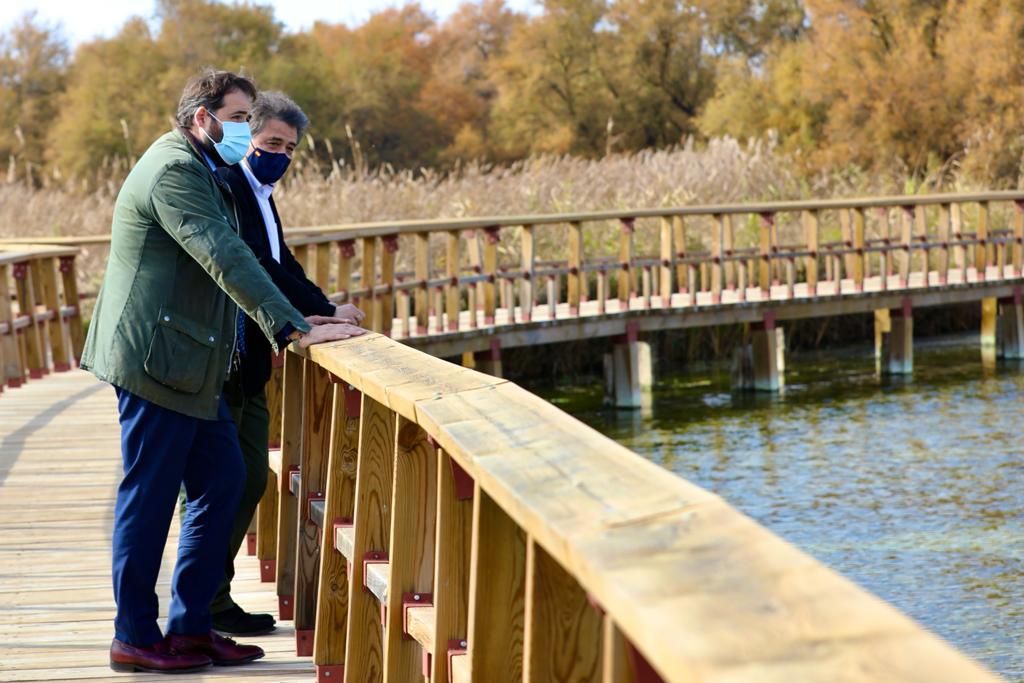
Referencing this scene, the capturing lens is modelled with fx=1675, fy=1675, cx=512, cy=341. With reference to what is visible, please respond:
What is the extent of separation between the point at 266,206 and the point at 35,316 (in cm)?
699

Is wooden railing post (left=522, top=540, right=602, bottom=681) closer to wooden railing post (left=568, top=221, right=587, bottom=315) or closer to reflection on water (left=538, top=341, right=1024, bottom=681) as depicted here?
reflection on water (left=538, top=341, right=1024, bottom=681)

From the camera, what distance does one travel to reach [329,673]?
3693mm

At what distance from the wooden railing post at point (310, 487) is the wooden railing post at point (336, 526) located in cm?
29

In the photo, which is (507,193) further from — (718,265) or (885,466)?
(885,466)

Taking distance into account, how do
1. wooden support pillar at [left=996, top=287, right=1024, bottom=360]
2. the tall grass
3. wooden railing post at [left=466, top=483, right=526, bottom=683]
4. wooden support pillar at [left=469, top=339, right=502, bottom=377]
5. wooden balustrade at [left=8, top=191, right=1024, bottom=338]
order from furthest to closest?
wooden support pillar at [left=996, top=287, right=1024, bottom=360]
the tall grass
wooden support pillar at [left=469, top=339, right=502, bottom=377]
wooden balustrade at [left=8, top=191, right=1024, bottom=338]
wooden railing post at [left=466, top=483, right=526, bottom=683]

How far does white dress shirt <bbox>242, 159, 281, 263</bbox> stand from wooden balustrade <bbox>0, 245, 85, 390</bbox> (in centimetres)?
562

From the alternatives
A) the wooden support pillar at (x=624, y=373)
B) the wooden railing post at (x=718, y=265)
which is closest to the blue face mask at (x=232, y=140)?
the wooden support pillar at (x=624, y=373)

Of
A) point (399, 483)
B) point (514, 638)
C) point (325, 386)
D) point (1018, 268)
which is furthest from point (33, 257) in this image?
point (1018, 268)

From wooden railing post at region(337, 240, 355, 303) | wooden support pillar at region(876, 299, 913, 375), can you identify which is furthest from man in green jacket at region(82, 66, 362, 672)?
wooden support pillar at region(876, 299, 913, 375)

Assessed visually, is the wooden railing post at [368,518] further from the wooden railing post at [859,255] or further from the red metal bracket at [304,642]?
the wooden railing post at [859,255]

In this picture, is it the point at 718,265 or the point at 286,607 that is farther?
the point at 718,265

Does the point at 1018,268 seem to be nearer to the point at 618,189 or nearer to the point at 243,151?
the point at 618,189

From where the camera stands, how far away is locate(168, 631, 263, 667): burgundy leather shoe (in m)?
3.83

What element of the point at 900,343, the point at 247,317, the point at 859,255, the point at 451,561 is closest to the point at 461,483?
the point at 451,561
